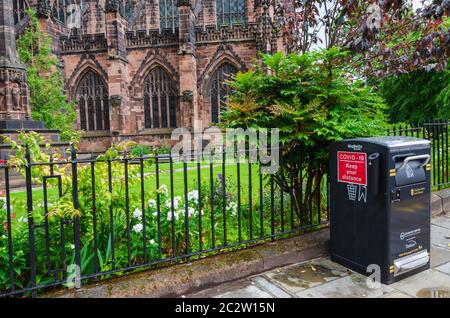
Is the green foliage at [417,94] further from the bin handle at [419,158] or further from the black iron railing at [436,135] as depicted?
the bin handle at [419,158]

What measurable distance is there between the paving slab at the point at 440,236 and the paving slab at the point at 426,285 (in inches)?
40.6

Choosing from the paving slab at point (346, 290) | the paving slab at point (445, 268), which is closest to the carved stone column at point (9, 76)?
the paving slab at point (346, 290)

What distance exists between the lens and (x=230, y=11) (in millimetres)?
27250

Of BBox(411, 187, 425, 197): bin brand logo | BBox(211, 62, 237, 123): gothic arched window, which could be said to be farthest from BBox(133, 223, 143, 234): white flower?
BBox(211, 62, 237, 123): gothic arched window

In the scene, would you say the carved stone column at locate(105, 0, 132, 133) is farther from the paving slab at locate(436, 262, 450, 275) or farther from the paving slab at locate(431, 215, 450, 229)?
the paving slab at locate(436, 262, 450, 275)

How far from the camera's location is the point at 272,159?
410 cm

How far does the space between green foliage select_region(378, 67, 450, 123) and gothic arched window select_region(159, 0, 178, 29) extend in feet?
62.4

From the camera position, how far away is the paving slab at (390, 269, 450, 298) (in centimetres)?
311

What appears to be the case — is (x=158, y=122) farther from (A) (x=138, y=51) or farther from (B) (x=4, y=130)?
(B) (x=4, y=130)

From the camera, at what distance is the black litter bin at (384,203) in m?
3.25

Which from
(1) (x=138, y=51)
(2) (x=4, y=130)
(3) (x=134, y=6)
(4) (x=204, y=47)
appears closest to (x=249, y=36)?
(4) (x=204, y=47)

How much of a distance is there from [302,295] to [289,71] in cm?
253

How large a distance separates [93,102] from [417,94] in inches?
806
